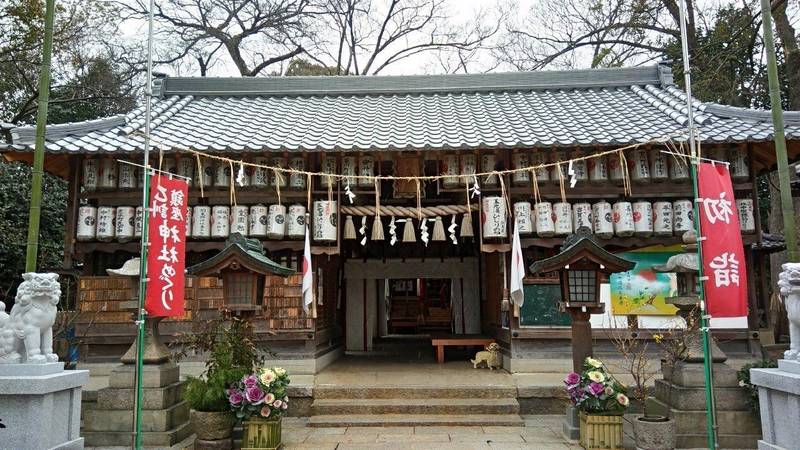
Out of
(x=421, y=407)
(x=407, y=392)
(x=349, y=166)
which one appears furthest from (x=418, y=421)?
(x=349, y=166)

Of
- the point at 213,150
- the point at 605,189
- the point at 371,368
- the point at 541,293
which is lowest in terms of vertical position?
the point at 371,368

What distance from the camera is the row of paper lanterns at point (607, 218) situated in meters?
10.4

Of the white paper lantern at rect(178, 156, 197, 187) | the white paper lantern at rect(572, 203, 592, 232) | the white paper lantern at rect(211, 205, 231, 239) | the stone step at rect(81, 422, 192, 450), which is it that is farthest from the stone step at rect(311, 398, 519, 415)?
the white paper lantern at rect(178, 156, 197, 187)

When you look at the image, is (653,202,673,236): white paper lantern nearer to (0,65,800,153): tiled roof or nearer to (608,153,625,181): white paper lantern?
(608,153,625,181): white paper lantern

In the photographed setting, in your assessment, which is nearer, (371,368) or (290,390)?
(290,390)

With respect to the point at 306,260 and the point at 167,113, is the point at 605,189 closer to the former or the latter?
the point at 306,260

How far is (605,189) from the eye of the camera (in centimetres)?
1080

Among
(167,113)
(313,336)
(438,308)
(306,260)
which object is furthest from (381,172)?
(438,308)

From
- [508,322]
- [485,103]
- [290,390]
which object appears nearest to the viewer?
[290,390]

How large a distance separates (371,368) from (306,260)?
11.5 feet

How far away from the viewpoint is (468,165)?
35.6 ft

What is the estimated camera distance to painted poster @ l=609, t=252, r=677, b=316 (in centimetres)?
1076

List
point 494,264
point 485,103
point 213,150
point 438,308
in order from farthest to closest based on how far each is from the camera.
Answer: point 438,308 → point 485,103 → point 494,264 → point 213,150

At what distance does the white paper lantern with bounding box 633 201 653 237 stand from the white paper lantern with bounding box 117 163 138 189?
9901mm
